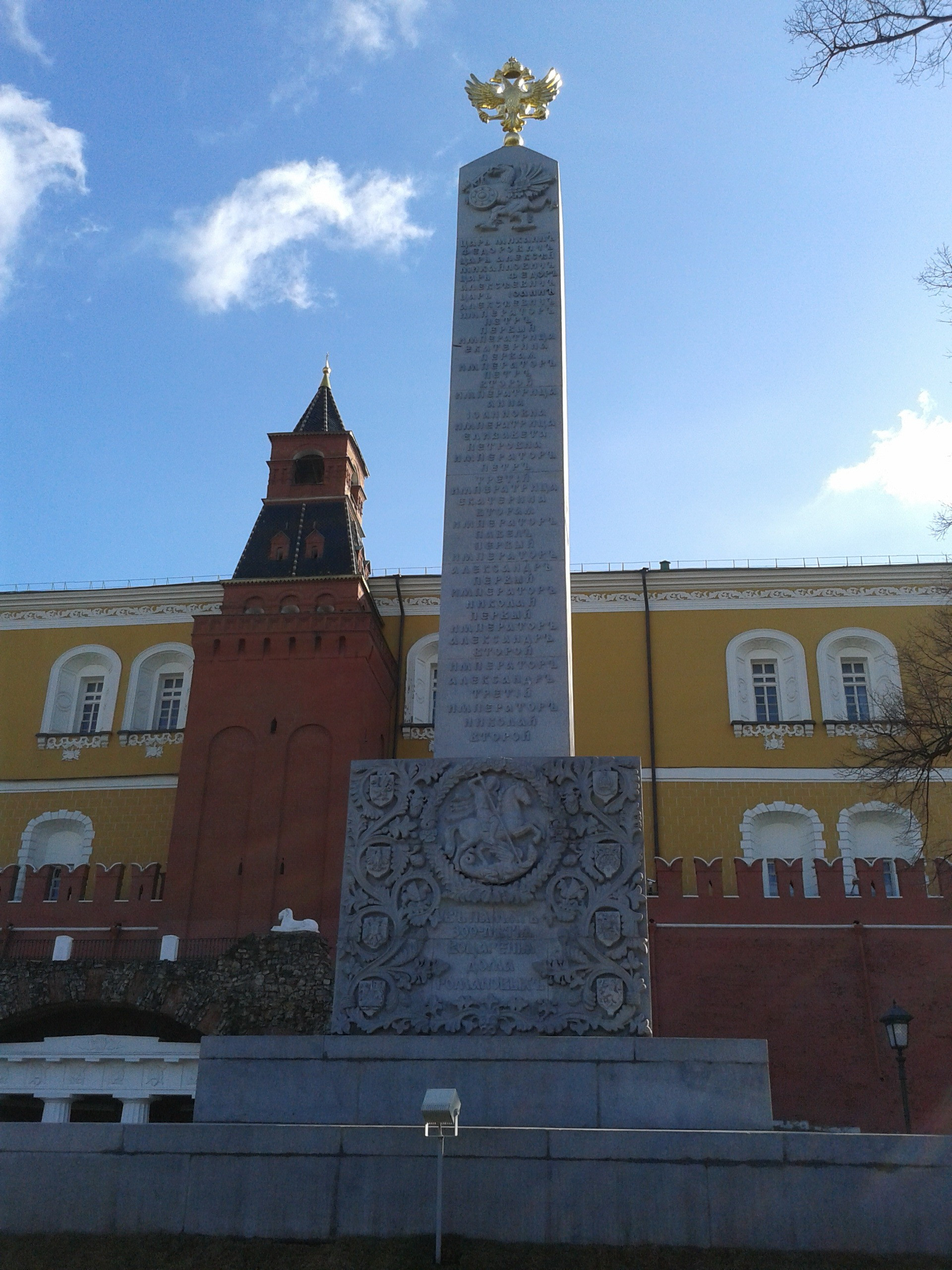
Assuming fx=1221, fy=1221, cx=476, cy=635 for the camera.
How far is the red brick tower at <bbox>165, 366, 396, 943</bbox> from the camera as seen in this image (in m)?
22.2

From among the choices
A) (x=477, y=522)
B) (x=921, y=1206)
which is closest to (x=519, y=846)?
(x=477, y=522)

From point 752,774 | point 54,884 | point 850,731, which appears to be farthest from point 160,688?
point 850,731

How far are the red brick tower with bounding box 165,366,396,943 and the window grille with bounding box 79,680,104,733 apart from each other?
203 inches

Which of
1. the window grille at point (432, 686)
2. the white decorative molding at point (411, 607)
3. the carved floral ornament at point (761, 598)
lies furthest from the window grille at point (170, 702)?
the carved floral ornament at point (761, 598)

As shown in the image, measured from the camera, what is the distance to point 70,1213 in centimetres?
656

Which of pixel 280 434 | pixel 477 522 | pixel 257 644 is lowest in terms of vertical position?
pixel 477 522

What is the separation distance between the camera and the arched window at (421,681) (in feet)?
88.9

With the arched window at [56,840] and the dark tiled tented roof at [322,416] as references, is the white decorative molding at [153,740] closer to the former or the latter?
the arched window at [56,840]

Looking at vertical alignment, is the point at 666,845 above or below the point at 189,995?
above

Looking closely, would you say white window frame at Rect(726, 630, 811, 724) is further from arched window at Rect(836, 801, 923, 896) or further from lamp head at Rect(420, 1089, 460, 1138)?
lamp head at Rect(420, 1089, 460, 1138)

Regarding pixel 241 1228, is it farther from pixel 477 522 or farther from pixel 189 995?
pixel 189 995

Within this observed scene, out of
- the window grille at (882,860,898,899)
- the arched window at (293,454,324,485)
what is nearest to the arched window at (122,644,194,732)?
the arched window at (293,454,324,485)

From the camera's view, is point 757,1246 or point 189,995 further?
point 189,995

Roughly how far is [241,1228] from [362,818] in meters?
2.97
